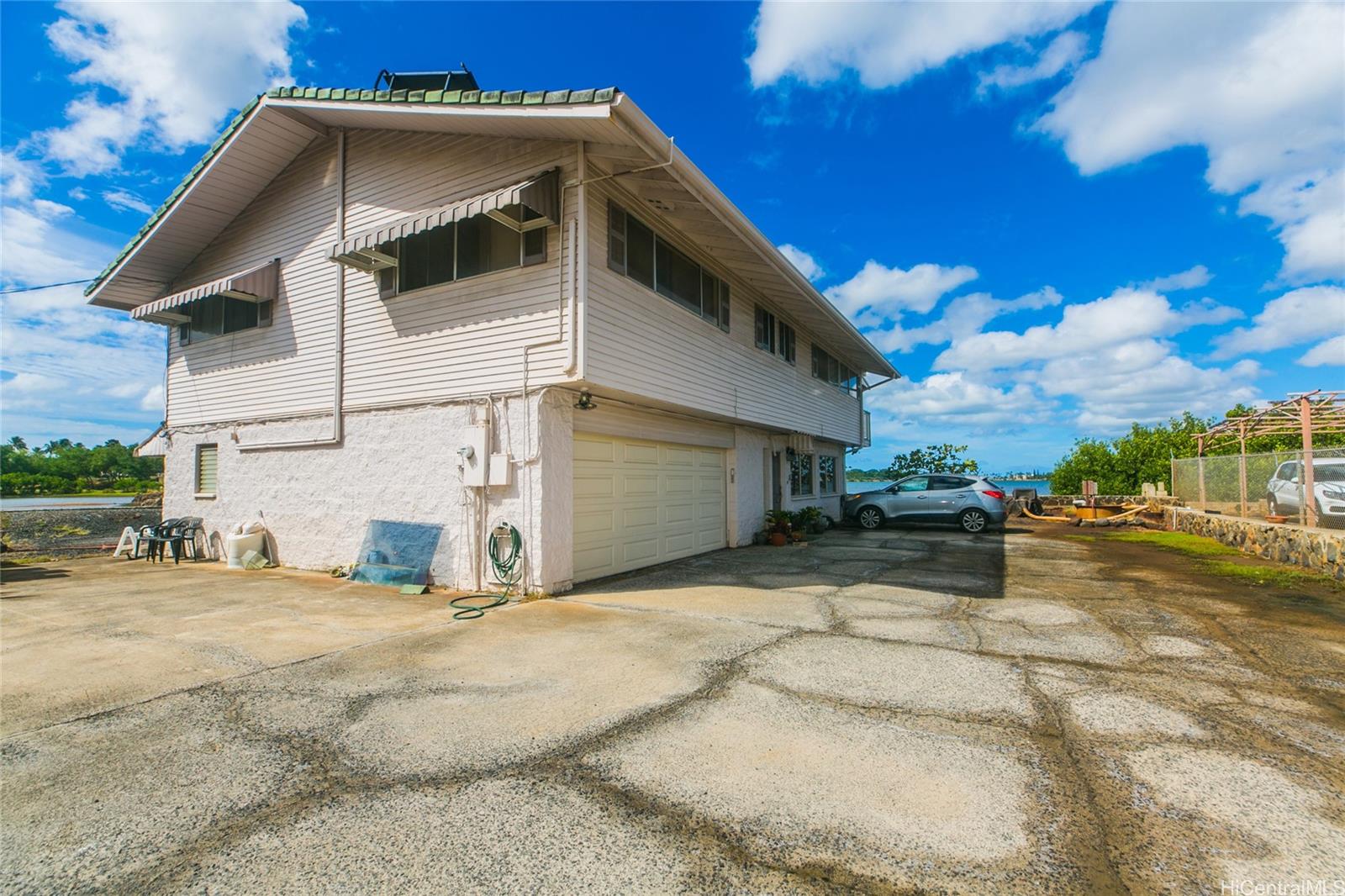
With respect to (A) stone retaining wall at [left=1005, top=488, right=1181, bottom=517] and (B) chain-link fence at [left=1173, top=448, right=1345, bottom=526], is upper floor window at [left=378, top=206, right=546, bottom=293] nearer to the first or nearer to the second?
(B) chain-link fence at [left=1173, top=448, right=1345, bottom=526]

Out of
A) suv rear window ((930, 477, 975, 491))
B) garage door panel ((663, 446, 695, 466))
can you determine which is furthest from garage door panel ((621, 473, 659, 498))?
suv rear window ((930, 477, 975, 491))

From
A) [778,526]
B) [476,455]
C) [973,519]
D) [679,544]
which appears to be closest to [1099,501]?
[973,519]

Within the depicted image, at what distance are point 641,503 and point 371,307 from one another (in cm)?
512

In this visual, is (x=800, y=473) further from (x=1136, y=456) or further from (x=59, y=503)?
(x=59, y=503)

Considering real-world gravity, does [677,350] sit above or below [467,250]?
below

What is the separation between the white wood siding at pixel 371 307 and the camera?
7.35m

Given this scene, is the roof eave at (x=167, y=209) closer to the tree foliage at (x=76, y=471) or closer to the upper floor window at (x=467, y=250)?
the upper floor window at (x=467, y=250)

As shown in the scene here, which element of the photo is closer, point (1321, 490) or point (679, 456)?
point (1321, 490)

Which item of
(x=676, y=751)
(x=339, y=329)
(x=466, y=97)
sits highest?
(x=466, y=97)

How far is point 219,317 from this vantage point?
36.1ft

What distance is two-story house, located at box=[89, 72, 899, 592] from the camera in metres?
7.09

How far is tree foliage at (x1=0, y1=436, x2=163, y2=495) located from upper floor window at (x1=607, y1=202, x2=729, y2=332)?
27.3 meters

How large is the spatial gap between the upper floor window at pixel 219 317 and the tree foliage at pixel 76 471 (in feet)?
61.6

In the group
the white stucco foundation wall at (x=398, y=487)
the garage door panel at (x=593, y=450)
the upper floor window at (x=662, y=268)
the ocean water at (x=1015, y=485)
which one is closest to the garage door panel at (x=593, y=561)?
the white stucco foundation wall at (x=398, y=487)
